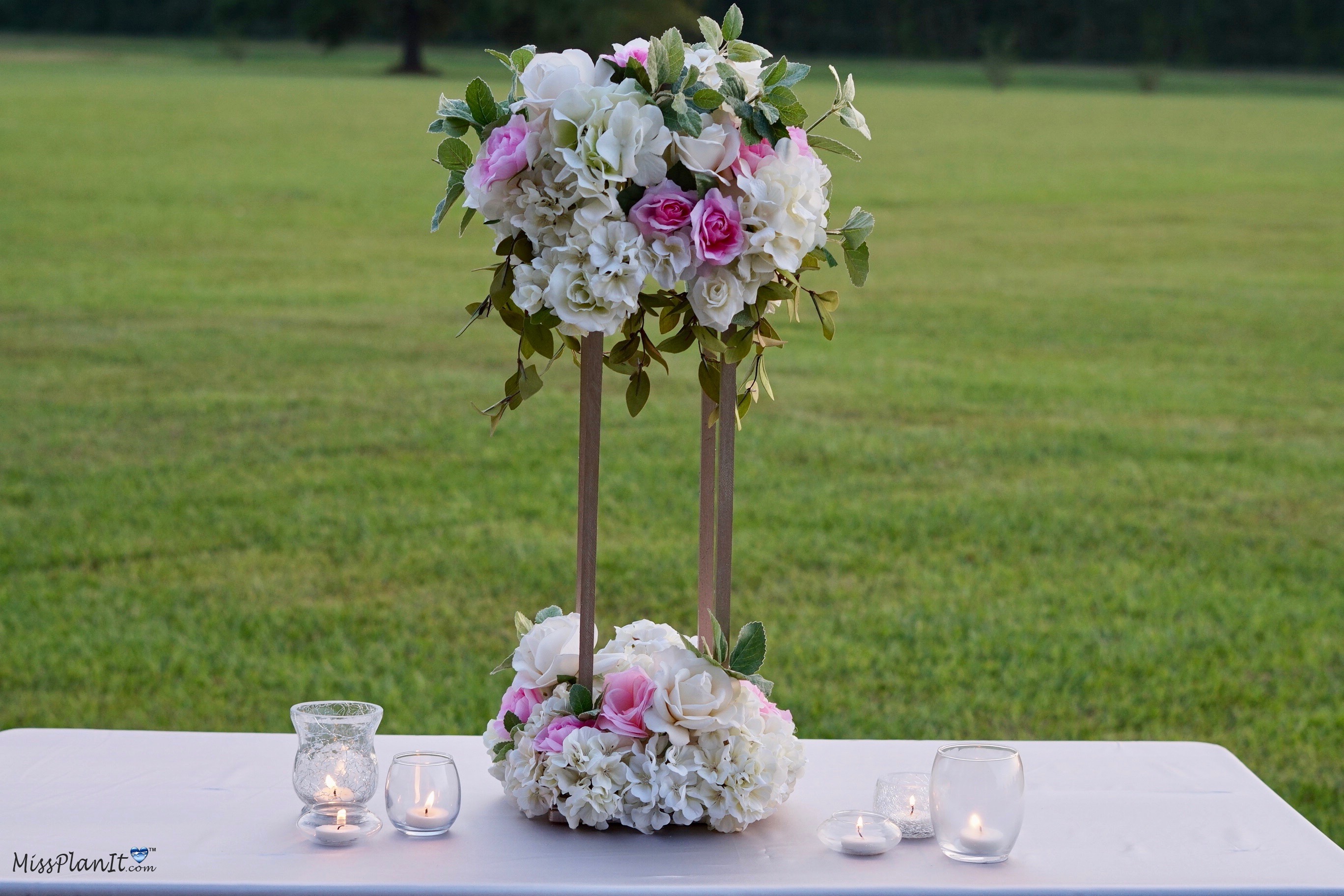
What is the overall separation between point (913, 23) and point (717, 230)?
4418 centimetres

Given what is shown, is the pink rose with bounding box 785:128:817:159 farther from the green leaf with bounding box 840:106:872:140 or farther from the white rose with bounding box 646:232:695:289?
the white rose with bounding box 646:232:695:289

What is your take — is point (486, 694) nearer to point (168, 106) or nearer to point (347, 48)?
point (168, 106)

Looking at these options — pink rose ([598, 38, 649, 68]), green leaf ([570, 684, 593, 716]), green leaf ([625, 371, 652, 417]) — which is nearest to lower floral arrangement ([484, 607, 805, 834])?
green leaf ([570, 684, 593, 716])

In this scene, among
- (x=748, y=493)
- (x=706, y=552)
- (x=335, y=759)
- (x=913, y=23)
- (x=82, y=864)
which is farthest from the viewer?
(x=913, y=23)

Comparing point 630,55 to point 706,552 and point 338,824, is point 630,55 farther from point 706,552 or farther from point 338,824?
point 338,824

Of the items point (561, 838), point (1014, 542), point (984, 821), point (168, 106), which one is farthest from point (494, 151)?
point (168, 106)

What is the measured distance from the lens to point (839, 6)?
43.2 meters

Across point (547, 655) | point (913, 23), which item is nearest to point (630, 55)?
point (547, 655)

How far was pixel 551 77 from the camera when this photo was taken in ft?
5.14

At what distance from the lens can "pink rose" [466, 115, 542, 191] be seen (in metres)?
1.56

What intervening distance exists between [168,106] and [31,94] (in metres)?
2.13

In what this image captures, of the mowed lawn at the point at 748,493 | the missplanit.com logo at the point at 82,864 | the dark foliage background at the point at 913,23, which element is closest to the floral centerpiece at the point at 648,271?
the missplanit.com logo at the point at 82,864

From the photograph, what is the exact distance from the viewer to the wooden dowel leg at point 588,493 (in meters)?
1.66

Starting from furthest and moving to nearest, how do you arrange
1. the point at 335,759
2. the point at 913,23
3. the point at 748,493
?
the point at 913,23
the point at 748,493
the point at 335,759
